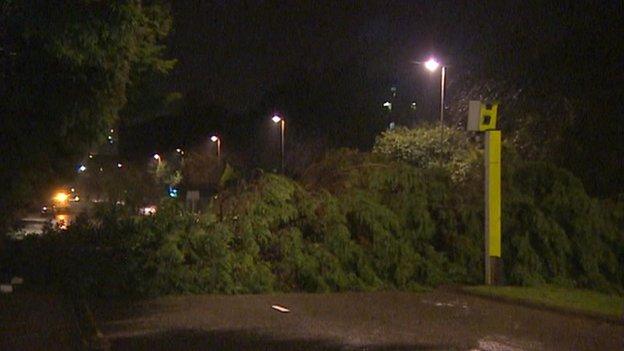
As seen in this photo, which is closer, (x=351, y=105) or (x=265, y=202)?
(x=265, y=202)

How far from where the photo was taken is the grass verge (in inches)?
733

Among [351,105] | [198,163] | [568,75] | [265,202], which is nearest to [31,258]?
[265,202]

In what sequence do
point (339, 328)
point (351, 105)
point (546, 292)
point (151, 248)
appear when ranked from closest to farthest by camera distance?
point (339, 328), point (546, 292), point (151, 248), point (351, 105)

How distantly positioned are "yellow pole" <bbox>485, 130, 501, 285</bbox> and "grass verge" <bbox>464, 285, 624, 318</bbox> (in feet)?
2.19

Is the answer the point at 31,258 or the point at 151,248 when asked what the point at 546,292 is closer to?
the point at 151,248

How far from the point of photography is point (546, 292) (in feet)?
71.2

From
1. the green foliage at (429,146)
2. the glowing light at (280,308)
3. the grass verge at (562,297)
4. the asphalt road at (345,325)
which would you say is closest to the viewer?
the asphalt road at (345,325)

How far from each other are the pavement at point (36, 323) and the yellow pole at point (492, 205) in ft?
31.7

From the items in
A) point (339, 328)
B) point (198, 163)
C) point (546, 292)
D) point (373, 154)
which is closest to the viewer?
point (339, 328)

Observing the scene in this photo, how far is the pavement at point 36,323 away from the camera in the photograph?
45.3ft

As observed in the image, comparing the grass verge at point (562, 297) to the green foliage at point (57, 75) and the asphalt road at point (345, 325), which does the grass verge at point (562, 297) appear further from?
the green foliage at point (57, 75)

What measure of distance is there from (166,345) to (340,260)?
9771 mm

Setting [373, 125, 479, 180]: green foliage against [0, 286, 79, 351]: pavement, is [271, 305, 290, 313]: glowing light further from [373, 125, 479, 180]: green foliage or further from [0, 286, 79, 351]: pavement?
[373, 125, 479, 180]: green foliage

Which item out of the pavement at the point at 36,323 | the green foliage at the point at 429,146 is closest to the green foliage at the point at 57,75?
the pavement at the point at 36,323
